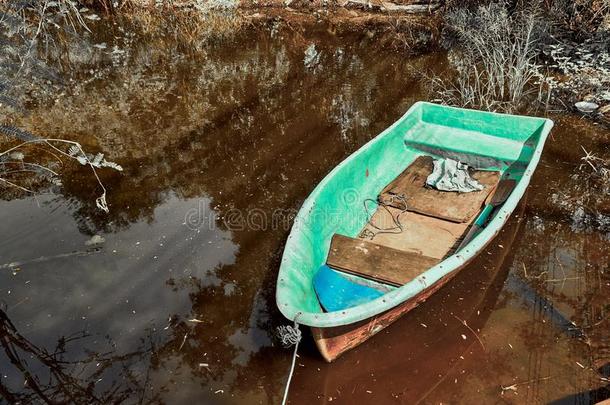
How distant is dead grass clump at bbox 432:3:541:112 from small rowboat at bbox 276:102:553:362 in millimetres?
1392

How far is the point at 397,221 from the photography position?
500 cm

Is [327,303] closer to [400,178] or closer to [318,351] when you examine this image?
[318,351]

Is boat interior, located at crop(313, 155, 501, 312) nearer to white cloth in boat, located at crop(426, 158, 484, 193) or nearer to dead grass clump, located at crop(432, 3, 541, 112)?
white cloth in boat, located at crop(426, 158, 484, 193)

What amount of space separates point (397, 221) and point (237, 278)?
1692 mm

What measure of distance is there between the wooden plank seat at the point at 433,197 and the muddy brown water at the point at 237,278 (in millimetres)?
489

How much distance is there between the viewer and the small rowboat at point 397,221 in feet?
11.9

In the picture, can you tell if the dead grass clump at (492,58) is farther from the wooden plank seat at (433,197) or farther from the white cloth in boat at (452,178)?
the wooden plank seat at (433,197)

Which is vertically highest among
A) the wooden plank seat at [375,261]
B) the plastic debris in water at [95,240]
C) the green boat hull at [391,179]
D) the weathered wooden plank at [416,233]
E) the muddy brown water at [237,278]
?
the green boat hull at [391,179]

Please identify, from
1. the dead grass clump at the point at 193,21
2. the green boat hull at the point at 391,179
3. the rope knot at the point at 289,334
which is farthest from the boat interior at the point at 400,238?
the dead grass clump at the point at 193,21

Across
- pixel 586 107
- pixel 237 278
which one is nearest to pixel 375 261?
pixel 237 278

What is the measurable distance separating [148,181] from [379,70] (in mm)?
5203

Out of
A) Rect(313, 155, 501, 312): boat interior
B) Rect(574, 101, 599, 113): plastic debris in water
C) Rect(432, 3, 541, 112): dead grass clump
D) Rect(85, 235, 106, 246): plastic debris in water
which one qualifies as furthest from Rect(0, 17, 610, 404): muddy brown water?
Rect(432, 3, 541, 112): dead grass clump

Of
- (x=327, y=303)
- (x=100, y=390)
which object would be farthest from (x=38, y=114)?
(x=327, y=303)

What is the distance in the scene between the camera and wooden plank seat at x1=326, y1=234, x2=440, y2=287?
4.17 metres
